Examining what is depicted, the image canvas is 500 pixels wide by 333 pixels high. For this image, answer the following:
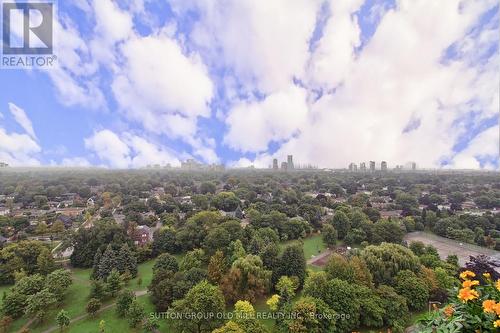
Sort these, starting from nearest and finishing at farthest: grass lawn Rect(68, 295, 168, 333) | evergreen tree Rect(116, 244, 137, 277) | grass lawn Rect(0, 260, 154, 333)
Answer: grass lawn Rect(68, 295, 168, 333), grass lawn Rect(0, 260, 154, 333), evergreen tree Rect(116, 244, 137, 277)

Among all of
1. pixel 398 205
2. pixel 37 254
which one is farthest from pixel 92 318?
pixel 398 205

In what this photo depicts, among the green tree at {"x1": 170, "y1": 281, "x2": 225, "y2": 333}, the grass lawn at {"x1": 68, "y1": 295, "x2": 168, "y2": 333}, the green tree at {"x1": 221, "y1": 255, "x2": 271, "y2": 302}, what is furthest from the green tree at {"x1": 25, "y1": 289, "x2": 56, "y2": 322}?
the green tree at {"x1": 221, "y1": 255, "x2": 271, "y2": 302}

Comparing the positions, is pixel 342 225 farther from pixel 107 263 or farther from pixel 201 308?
pixel 107 263

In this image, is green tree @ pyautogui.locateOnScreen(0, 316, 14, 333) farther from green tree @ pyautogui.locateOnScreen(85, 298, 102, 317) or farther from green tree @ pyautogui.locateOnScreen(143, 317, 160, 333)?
green tree @ pyautogui.locateOnScreen(143, 317, 160, 333)

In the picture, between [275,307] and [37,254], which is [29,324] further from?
[275,307]

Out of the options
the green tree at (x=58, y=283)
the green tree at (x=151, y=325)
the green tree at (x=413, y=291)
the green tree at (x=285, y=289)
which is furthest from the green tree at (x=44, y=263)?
the green tree at (x=413, y=291)

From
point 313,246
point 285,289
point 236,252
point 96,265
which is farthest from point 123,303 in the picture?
point 313,246
